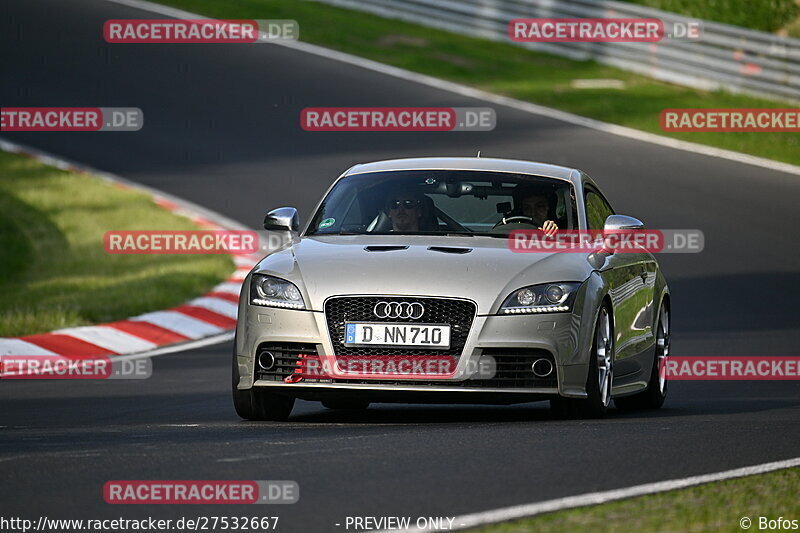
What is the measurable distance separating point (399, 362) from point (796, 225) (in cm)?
1298

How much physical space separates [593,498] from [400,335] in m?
2.62

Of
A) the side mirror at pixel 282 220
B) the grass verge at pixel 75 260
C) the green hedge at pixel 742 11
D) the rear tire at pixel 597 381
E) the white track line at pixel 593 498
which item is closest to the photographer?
the white track line at pixel 593 498

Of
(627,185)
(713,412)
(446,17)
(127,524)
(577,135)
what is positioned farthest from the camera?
(446,17)

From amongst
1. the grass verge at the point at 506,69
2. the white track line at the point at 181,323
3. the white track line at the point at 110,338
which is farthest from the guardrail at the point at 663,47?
the white track line at the point at 110,338

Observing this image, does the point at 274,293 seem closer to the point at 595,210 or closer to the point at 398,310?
the point at 398,310

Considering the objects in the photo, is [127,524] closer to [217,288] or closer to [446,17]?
[217,288]

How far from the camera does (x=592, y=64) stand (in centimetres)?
3159

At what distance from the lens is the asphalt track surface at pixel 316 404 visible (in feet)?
23.5

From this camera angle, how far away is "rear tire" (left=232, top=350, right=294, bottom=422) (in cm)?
964

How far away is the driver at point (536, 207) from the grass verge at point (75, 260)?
526 cm

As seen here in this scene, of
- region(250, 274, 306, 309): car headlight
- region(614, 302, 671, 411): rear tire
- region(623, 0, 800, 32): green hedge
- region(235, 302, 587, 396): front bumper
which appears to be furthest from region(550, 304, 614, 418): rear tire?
region(623, 0, 800, 32): green hedge

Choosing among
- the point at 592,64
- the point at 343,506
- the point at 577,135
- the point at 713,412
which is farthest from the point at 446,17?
the point at 343,506

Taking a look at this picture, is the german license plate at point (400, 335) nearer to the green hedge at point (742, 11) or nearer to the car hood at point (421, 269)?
the car hood at point (421, 269)

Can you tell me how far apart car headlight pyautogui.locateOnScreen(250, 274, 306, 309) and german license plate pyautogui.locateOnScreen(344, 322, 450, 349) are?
1.18 feet
